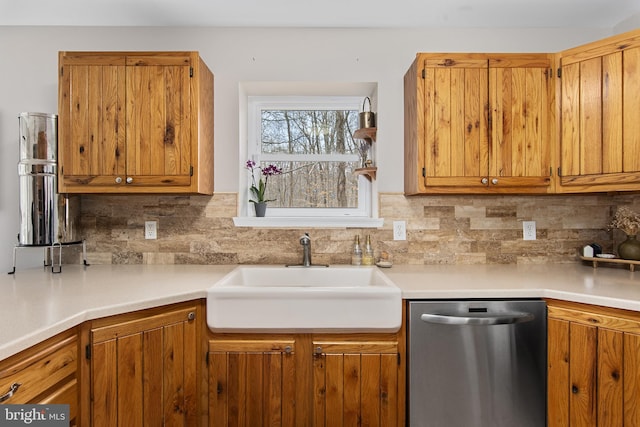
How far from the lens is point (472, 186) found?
1967 millimetres

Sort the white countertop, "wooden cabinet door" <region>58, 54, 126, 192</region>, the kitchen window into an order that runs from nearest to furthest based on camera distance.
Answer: the white countertop, "wooden cabinet door" <region>58, 54, 126, 192</region>, the kitchen window

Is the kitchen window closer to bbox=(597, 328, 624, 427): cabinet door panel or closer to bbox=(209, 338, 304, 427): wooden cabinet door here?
bbox=(209, 338, 304, 427): wooden cabinet door

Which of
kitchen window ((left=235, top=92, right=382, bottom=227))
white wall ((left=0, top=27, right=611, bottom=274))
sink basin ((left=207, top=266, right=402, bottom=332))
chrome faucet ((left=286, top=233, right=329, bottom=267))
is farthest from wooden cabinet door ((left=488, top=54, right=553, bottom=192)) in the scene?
chrome faucet ((left=286, top=233, right=329, bottom=267))

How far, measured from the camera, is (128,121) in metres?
1.92

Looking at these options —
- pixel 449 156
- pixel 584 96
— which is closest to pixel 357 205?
pixel 449 156

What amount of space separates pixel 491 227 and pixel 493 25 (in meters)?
1.27

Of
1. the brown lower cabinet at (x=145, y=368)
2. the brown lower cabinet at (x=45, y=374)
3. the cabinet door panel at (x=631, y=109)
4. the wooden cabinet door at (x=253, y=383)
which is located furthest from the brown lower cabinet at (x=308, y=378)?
the cabinet door panel at (x=631, y=109)

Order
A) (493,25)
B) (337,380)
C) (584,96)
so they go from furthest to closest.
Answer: (493,25)
(584,96)
(337,380)

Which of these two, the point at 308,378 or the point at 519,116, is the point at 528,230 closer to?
the point at 519,116

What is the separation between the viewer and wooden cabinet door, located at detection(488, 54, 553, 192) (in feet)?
6.38

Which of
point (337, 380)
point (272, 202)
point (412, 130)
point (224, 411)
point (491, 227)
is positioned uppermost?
point (412, 130)

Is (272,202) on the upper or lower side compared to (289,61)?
lower

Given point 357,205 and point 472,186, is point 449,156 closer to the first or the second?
point 472,186

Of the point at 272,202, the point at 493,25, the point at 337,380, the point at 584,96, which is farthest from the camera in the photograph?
the point at 272,202
